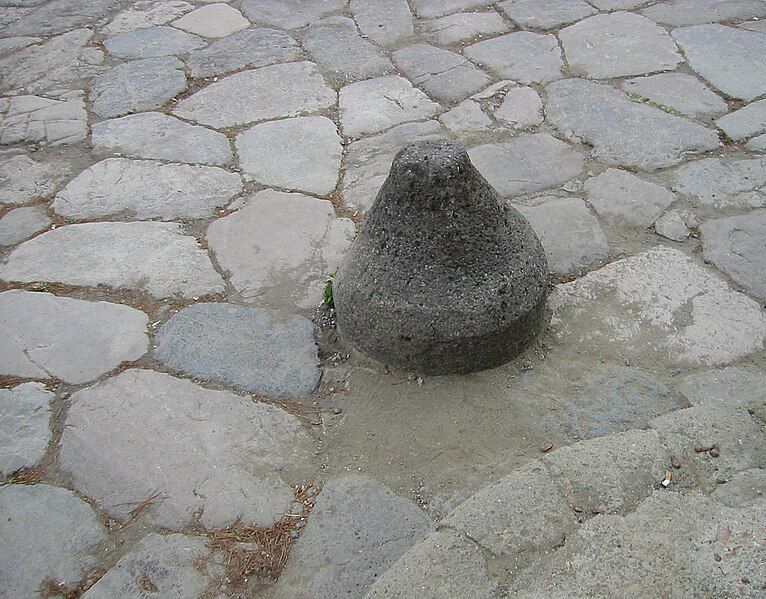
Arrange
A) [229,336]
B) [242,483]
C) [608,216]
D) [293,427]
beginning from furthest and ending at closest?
[608,216] → [229,336] → [293,427] → [242,483]

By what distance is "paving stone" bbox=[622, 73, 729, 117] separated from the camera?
348 centimetres

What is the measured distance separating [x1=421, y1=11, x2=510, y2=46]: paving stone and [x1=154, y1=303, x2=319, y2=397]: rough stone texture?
2.45 metres

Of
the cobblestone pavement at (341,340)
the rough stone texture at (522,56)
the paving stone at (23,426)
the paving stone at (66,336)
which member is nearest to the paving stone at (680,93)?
the cobblestone pavement at (341,340)

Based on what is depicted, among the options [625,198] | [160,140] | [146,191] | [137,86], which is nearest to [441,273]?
[625,198]

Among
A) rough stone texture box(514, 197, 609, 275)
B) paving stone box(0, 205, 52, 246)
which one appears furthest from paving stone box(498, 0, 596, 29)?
paving stone box(0, 205, 52, 246)

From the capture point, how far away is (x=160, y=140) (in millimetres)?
3568

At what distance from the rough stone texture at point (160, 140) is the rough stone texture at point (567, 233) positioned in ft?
4.87

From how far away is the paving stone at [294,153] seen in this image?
3244mm

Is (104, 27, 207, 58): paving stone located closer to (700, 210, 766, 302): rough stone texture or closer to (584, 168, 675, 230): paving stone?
Result: (584, 168, 675, 230): paving stone

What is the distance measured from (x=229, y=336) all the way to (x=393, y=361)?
1.97 feet

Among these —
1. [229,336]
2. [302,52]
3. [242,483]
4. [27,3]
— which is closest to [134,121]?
[302,52]

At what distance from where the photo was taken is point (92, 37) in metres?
4.55

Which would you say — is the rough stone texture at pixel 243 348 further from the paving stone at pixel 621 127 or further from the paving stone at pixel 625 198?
the paving stone at pixel 621 127

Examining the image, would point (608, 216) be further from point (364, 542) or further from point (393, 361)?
point (364, 542)
